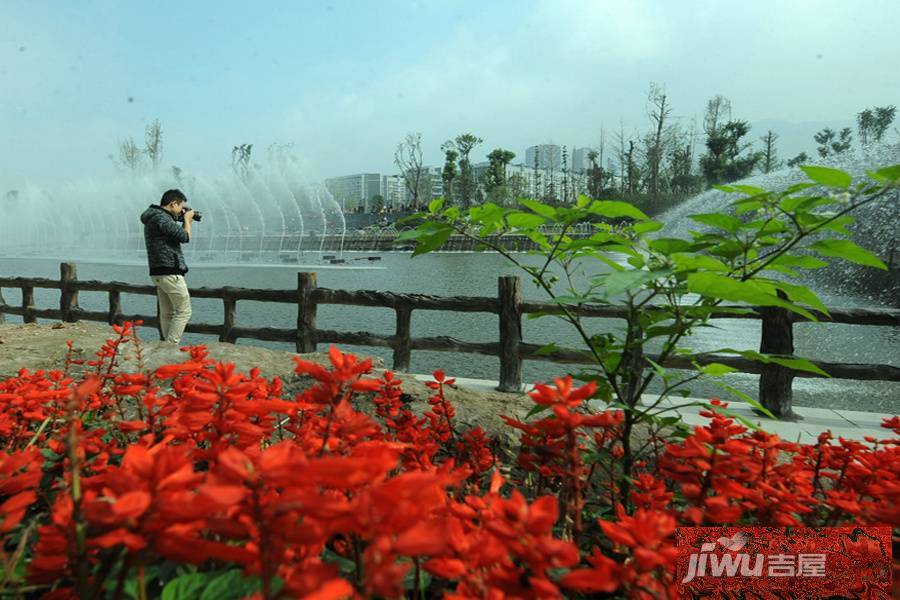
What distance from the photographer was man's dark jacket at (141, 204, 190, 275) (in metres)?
5.39

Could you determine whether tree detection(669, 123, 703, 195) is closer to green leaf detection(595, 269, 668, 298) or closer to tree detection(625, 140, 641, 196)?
tree detection(625, 140, 641, 196)

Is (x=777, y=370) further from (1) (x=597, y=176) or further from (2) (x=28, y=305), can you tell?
(1) (x=597, y=176)

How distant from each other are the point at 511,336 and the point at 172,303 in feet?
12.1

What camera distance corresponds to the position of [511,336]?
16.7ft

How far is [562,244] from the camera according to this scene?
1470mm

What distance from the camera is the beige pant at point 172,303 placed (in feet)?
18.4

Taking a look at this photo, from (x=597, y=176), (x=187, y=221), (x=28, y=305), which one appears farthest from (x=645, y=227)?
(x=597, y=176)

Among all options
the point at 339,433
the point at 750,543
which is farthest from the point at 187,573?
the point at 750,543

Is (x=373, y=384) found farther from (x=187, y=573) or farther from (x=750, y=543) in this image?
(x=750, y=543)

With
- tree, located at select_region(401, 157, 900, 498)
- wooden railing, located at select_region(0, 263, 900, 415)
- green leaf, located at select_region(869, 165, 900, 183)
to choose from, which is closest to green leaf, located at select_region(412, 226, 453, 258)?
tree, located at select_region(401, 157, 900, 498)

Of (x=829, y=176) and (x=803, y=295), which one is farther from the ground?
(x=829, y=176)

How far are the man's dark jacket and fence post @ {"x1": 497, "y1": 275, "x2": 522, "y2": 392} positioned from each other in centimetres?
335

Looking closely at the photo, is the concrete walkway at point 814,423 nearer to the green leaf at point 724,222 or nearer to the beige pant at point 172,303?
the green leaf at point 724,222

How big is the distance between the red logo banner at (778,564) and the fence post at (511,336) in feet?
13.5
